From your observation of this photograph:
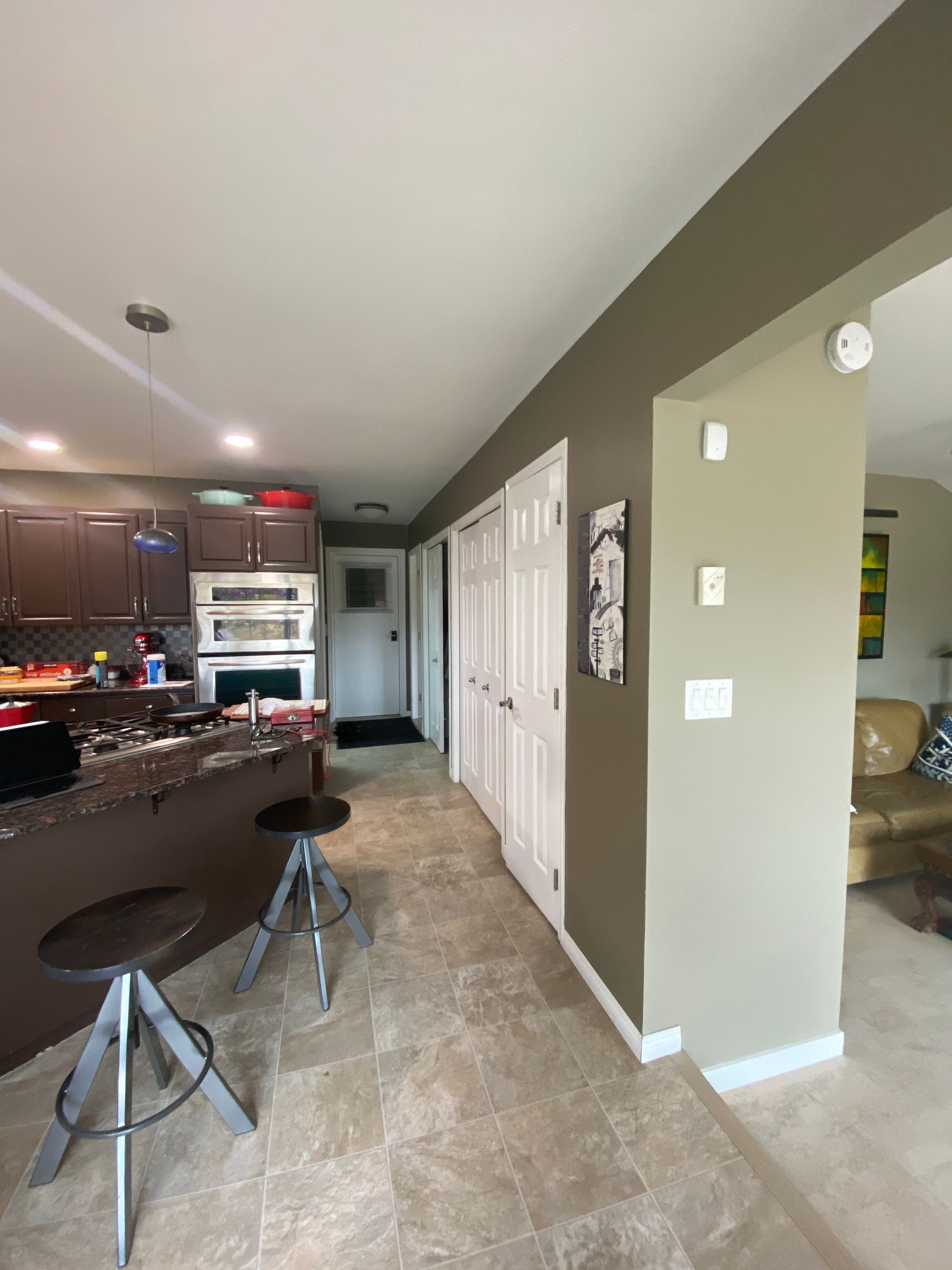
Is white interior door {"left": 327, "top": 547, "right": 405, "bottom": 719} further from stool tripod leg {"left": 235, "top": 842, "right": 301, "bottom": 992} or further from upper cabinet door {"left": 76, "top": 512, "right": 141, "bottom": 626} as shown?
stool tripod leg {"left": 235, "top": 842, "right": 301, "bottom": 992}

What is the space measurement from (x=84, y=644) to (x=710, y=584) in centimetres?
457

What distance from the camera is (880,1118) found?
1555 millimetres

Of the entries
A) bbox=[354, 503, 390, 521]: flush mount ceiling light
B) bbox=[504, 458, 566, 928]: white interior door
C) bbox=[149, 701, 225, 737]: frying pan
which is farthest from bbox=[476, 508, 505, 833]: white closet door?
bbox=[354, 503, 390, 521]: flush mount ceiling light

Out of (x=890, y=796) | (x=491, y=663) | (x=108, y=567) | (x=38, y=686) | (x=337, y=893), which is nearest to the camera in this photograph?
(x=337, y=893)

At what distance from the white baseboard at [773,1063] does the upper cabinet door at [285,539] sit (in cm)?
349

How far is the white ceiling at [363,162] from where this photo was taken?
0.86 m

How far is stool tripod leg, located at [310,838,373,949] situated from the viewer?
198 centimetres

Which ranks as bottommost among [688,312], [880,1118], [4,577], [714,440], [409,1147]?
[880,1118]

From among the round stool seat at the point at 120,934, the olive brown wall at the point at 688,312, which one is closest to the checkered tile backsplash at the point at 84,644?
the round stool seat at the point at 120,934

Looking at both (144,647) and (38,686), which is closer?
(38,686)

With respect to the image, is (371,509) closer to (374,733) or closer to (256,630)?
(256,630)

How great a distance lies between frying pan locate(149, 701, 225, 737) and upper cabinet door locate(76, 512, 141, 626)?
1728 millimetres

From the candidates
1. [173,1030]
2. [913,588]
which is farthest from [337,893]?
[913,588]

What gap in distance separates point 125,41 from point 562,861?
2.55m
